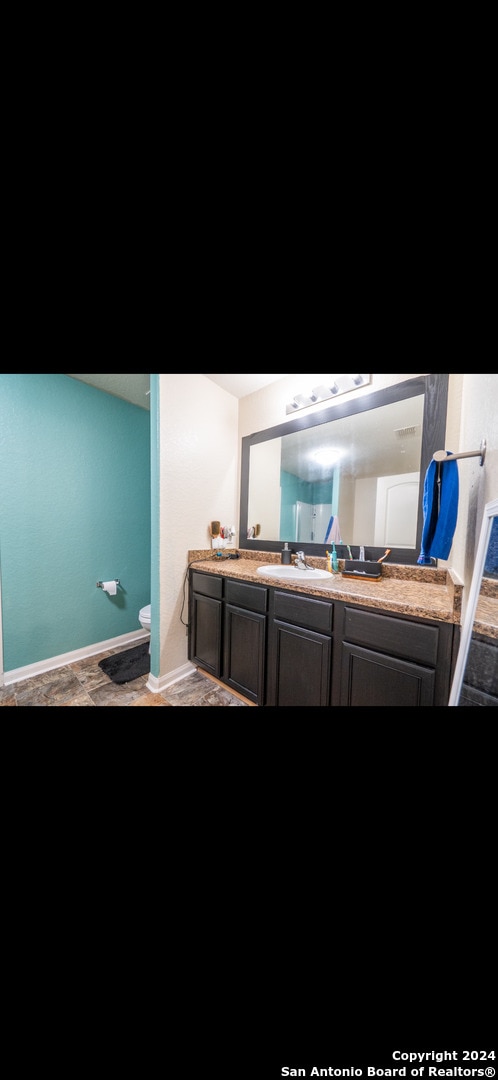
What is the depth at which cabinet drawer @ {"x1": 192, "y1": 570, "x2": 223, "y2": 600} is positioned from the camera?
1.69 meters

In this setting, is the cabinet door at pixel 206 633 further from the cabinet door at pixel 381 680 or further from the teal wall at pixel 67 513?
the teal wall at pixel 67 513

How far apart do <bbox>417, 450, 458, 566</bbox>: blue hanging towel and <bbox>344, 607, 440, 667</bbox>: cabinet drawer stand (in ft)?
1.22

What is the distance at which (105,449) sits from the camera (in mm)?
2215

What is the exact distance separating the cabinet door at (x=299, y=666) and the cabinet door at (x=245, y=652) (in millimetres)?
80

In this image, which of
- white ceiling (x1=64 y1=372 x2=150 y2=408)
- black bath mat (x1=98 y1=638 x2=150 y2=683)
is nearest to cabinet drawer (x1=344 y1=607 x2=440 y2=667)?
black bath mat (x1=98 y1=638 x2=150 y2=683)

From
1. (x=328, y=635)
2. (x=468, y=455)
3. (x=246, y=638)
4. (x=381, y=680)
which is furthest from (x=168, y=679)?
(x=468, y=455)

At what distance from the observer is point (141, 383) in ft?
6.77

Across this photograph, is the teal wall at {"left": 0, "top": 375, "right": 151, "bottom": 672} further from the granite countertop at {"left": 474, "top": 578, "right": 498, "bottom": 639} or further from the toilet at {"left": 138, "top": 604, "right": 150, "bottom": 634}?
the granite countertop at {"left": 474, "top": 578, "right": 498, "bottom": 639}

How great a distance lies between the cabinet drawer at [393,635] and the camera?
3.10 feet

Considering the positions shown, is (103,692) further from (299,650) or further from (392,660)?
(392,660)

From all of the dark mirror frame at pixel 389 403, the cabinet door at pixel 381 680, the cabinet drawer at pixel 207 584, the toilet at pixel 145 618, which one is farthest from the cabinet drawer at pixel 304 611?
the toilet at pixel 145 618

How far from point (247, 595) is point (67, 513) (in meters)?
1.52
